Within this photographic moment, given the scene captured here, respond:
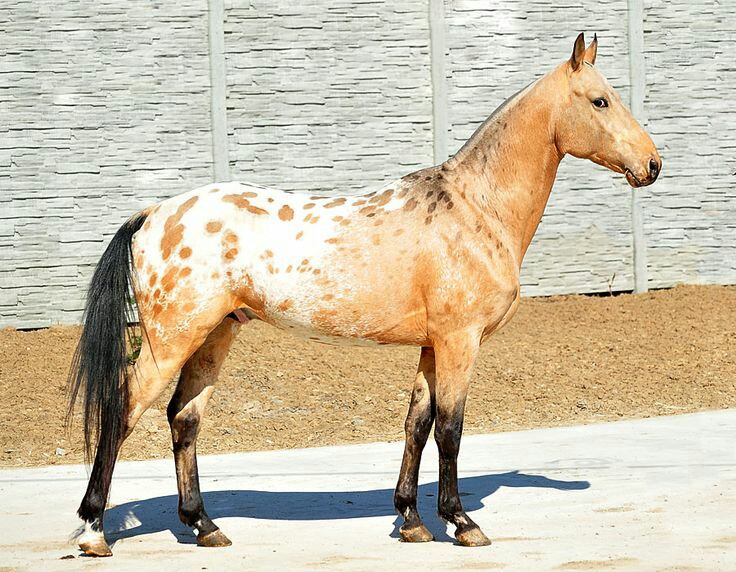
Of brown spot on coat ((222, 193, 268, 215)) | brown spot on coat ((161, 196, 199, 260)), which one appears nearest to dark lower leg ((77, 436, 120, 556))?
brown spot on coat ((161, 196, 199, 260))

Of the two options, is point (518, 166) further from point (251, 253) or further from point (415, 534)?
point (415, 534)

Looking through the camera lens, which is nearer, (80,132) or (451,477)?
(451,477)

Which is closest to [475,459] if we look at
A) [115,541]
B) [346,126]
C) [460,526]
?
[460,526]

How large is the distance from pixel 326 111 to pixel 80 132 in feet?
7.80

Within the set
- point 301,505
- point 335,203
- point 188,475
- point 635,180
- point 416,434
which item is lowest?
point 301,505

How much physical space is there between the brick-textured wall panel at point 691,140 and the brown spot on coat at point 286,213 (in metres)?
7.45

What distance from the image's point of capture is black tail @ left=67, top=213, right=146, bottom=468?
20.5ft

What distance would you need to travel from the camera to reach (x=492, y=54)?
12.9 m

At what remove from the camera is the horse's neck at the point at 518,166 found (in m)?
6.63

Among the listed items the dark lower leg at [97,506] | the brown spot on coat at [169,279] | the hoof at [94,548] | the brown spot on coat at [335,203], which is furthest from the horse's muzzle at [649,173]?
the hoof at [94,548]

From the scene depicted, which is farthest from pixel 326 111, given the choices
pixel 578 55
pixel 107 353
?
pixel 107 353

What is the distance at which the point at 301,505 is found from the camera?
Answer: 7.43m

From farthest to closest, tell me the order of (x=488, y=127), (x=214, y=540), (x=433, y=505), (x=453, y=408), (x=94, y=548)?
(x=433, y=505), (x=488, y=127), (x=214, y=540), (x=453, y=408), (x=94, y=548)

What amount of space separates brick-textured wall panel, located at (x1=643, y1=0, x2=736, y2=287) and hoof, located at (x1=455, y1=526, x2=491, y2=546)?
760cm
